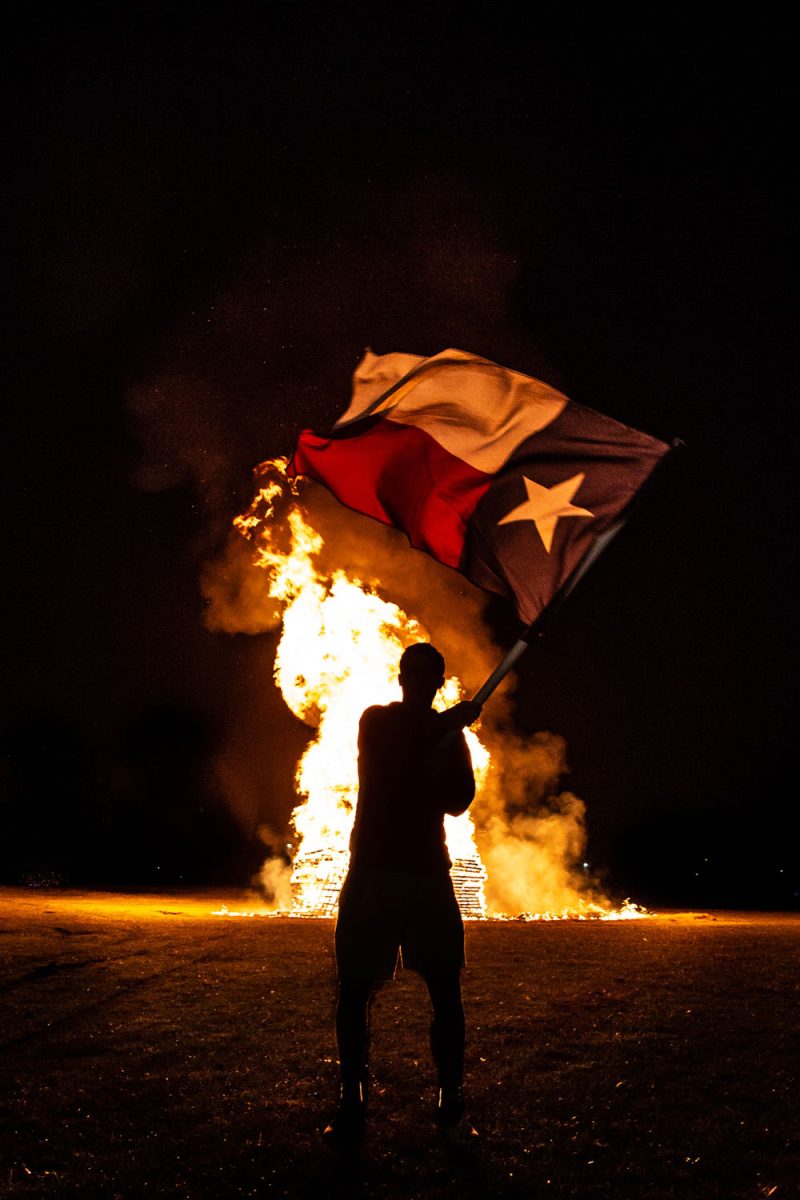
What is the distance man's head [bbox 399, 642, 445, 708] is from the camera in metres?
3.93

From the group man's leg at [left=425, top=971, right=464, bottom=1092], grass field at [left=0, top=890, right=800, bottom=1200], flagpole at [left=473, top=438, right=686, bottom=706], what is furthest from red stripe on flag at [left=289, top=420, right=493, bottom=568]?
grass field at [left=0, top=890, right=800, bottom=1200]

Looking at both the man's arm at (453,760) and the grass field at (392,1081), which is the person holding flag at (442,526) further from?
the grass field at (392,1081)

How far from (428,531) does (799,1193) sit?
3687mm

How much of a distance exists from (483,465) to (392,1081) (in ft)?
11.1

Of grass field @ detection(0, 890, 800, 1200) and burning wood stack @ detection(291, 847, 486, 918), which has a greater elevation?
grass field @ detection(0, 890, 800, 1200)

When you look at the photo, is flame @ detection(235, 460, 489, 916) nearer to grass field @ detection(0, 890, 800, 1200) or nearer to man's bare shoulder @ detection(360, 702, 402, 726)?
grass field @ detection(0, 890, 800, 1200)

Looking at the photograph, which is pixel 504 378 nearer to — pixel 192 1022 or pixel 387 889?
pixel 387 889

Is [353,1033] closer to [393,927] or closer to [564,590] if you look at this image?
[393,927]

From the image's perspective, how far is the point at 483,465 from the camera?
5.24 meters

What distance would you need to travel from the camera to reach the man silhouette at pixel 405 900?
3506 millimetres

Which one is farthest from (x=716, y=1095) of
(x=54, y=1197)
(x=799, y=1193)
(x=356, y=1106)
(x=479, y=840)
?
(x=479, y=840)

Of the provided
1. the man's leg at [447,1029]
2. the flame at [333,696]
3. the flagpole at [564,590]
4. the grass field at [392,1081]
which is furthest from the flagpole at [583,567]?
the flame at [333,696]

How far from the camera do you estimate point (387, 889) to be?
11.7ft

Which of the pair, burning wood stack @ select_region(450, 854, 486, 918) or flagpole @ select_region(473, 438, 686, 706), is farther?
burning wood stack @ select_region(450, 854, 486, 918)
